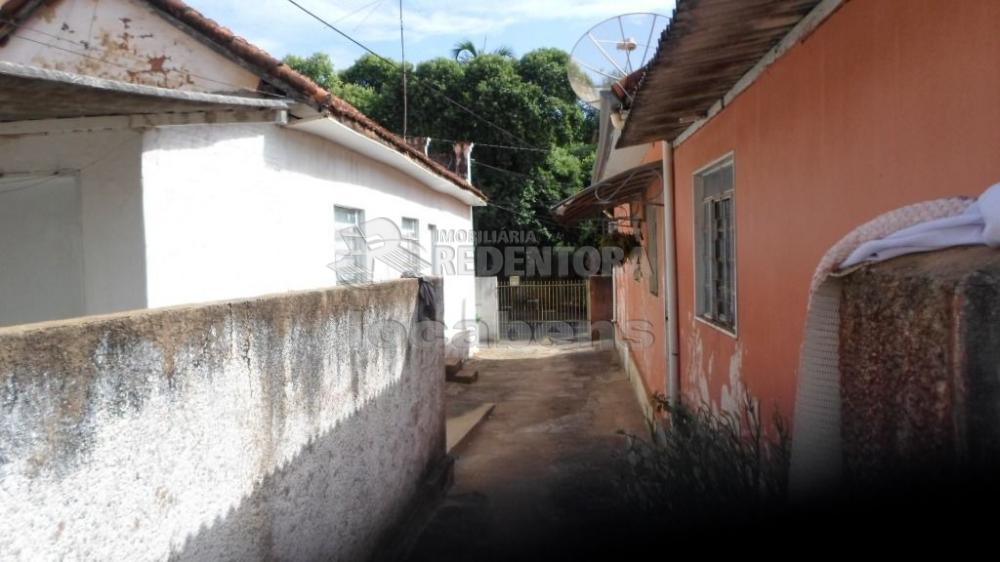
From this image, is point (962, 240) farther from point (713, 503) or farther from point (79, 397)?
point (79, 397)

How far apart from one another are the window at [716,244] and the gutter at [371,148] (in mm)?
3335

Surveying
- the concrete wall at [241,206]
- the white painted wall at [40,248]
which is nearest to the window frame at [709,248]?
the concrete wall at [241,206]

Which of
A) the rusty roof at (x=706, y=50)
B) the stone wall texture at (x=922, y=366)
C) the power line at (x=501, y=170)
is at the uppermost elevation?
the power line at (x=501, y=170)

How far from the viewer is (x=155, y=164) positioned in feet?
15.7

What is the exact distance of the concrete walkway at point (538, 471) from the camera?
461 centimetres

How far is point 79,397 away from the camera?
196 cm

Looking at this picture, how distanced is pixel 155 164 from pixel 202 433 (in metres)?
2.91

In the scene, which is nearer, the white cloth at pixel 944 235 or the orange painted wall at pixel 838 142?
the white cloth at pixel 944 235

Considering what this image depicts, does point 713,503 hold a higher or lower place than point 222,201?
lower

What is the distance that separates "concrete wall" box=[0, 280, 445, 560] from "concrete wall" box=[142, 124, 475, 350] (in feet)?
5.18

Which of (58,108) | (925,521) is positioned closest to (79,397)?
(925,521)

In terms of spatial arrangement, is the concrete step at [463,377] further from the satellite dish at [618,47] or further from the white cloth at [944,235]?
the white cloth at [944,235]

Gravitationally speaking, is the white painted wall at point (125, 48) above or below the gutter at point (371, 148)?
above

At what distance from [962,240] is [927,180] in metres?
0.77
